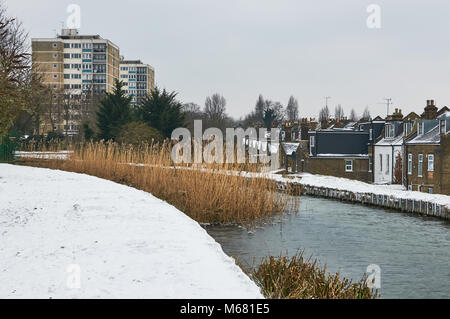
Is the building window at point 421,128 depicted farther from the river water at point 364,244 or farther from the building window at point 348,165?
the river water at point 364,244

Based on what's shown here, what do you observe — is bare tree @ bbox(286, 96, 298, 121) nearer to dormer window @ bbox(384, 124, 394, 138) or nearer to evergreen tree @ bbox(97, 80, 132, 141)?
dormer window @ bbox(384, 124, 394, 138)

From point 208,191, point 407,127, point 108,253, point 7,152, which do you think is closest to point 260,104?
point 407,127

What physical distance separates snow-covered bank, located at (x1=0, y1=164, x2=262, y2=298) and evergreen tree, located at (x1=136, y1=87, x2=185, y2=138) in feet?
81.0

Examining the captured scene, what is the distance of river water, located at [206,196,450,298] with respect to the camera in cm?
985

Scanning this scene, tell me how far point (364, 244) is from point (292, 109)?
97.1 meters

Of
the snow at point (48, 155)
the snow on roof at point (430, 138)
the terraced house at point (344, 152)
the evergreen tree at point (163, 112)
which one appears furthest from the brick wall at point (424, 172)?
the snow at point (48, 155)

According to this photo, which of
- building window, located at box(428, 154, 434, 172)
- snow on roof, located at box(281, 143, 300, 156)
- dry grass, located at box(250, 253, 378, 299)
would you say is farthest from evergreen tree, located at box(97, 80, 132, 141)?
dry grass, located at box(250, 253, 378, 299)

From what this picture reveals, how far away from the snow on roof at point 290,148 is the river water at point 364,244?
31507mm

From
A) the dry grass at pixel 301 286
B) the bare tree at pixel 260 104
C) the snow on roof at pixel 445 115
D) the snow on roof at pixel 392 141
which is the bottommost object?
the dry grass at pixel 301 286

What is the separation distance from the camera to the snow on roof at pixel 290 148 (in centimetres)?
5011

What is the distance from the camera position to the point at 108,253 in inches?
285

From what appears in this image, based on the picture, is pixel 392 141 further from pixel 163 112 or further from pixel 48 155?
pixel 48 155
